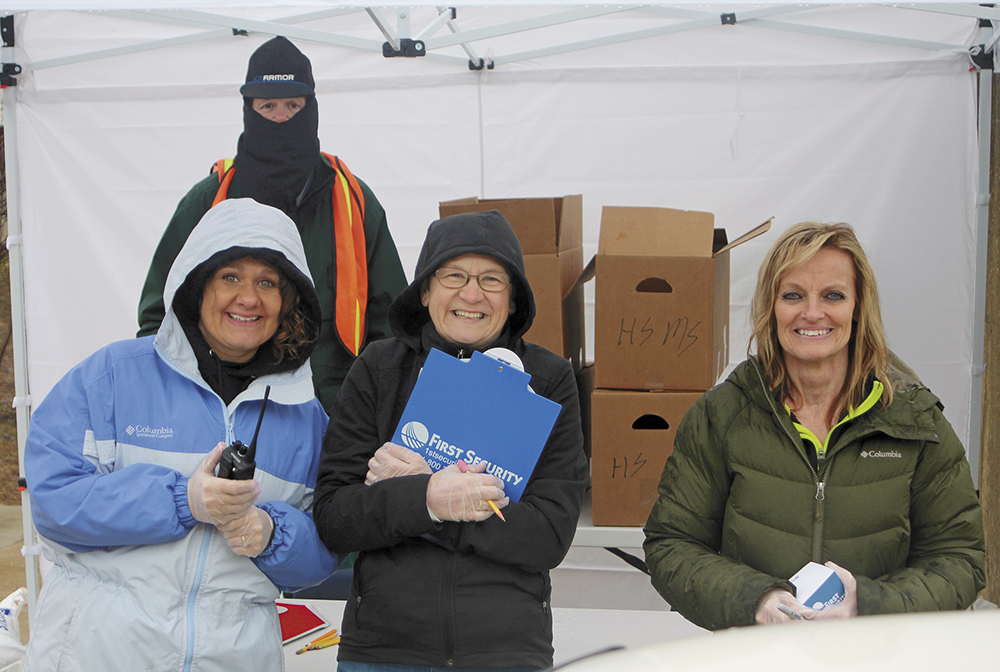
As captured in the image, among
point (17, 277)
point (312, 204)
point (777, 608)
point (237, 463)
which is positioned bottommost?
point (777, 608)

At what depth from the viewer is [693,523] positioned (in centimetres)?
160

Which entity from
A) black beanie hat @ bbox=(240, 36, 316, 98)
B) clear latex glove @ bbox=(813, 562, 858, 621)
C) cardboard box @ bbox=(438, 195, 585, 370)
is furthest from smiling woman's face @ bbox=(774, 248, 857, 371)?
black beanie hat @ bbox=(240, 36, 316, 98)

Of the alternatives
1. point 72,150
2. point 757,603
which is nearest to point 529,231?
point 757,603

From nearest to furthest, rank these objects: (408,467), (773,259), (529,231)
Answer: (408,467)
(773,259)
(529,231)

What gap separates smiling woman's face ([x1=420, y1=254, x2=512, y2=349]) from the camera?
1654 mm

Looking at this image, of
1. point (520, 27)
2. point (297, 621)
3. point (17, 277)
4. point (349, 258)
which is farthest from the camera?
point (17, 277)

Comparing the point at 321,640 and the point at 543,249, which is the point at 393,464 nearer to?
the point at 321,640

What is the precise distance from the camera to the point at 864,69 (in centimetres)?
331

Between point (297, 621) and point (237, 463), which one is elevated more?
point (237, 463)

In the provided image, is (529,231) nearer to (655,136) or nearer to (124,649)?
(655,136)

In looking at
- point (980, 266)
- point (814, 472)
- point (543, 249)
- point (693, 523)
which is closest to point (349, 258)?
point (543, 249)

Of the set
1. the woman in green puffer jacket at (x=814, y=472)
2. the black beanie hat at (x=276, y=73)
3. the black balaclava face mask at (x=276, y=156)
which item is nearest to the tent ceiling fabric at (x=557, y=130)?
the black beanie hat at (x=276, y=73)

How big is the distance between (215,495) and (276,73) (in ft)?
5.35

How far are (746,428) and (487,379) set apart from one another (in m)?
0.50
